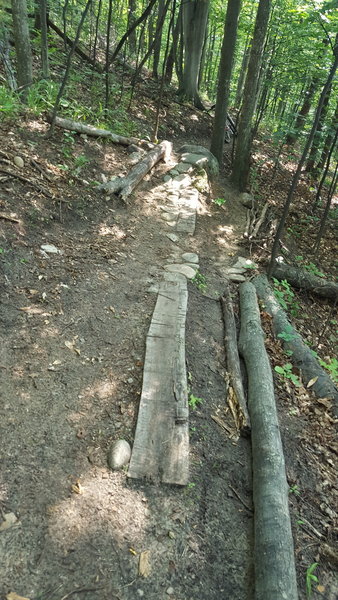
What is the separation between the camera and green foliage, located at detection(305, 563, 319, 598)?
2.46m

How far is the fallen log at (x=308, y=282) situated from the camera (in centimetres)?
673

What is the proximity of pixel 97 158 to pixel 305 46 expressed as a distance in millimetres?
5640

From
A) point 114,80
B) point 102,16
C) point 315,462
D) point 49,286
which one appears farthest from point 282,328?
point 102,16

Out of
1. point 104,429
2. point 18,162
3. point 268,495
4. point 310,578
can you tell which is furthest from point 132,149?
point 310,578

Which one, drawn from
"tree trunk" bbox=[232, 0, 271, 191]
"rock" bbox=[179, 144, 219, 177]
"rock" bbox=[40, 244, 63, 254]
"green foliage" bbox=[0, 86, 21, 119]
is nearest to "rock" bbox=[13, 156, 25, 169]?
"green foliage" bbox=[0, 86, 21, 119]

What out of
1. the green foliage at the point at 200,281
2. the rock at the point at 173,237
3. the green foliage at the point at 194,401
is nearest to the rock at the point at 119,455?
the green foliage at the point at 194,401

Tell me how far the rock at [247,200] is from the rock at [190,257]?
11.4ft

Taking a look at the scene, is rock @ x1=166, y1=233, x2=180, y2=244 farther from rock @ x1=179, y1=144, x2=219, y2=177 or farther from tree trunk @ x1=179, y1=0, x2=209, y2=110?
tree trunk @ x1=179, y1=0, x2=209, y2=110

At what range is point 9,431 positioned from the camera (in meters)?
2.84

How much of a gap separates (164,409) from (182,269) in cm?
290

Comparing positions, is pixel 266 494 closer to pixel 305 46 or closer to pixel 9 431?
pixel 9 431

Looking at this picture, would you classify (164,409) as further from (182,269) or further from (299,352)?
(182,269)

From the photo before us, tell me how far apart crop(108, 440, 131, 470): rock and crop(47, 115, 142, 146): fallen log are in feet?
21.6

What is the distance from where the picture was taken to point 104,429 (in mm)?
3090
